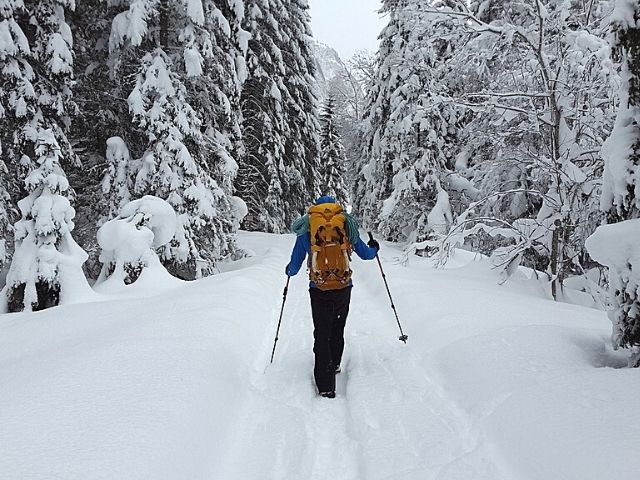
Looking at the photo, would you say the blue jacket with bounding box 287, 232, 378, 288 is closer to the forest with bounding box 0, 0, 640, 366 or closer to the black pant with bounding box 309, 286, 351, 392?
the black pant with bounding box 309, 286, 351, 392

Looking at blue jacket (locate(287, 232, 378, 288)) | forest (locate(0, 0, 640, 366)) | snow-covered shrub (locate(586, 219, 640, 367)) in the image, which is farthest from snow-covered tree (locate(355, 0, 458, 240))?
snow-covered shrub (locate(586, 219, 640, 367))

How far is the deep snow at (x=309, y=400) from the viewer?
9.84ft

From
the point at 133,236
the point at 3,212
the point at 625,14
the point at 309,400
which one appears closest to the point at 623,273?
the point at 625,14

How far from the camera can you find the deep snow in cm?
300

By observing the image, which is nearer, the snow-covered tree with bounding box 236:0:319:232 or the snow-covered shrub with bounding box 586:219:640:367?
the snow-covered shrub with bounding box 586:219:640:367

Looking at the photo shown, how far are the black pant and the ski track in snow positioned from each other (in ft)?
1.04

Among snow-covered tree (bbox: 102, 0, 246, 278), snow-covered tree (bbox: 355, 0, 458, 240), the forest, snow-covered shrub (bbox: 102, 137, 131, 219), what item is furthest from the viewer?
snow-covered tree (bbox: 355, 0, 458, 240)

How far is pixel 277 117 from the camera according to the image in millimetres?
23531

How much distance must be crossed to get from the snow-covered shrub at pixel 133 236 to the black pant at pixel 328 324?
5749 millimetres

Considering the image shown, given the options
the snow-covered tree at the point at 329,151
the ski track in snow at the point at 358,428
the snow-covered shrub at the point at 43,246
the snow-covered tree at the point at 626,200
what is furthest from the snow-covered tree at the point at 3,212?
the snow-covered tree at the point at 329,151

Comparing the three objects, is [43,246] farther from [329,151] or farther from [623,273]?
[329,151]

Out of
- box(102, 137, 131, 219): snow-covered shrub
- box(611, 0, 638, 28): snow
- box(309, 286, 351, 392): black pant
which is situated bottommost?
box(309, 286, 351, 392): black pant

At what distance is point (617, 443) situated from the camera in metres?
2.83

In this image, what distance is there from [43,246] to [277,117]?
16049 mm
